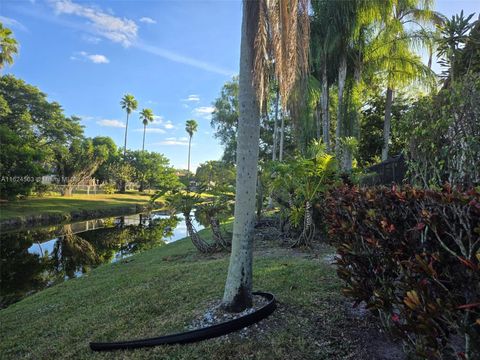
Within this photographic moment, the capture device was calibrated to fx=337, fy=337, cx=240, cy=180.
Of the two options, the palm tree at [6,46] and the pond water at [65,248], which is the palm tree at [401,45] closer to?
the pond water at [65,248]

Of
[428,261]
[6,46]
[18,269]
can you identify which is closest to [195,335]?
[428,261]

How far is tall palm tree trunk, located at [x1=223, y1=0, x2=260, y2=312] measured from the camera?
11.8ft

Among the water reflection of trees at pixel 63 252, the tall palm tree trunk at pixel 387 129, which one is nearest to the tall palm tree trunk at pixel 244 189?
the water reflection of trees at pixel 63 252

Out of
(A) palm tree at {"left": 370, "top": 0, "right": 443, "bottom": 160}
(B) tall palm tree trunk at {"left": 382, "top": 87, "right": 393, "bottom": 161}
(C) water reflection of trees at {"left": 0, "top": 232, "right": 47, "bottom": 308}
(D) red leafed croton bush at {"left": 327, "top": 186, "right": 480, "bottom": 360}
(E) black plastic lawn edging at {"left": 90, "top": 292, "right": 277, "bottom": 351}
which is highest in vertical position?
(A) palm tree at {"left": 370, "top": 0, "right": 443, "bottom": 160}

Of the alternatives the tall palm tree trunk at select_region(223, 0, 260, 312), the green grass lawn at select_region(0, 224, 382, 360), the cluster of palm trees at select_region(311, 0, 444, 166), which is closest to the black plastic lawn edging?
the green grass lawn at select_region(0, 224, 382, 360)

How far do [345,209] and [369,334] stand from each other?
1207 mm

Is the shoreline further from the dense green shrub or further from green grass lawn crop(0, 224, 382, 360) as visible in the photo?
the dense green shrub

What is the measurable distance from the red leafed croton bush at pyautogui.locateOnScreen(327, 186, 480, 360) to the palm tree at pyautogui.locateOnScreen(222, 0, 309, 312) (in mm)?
1261

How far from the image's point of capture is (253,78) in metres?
3.40

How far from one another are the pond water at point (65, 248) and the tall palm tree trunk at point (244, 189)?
5345mm

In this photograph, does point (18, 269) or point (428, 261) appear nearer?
point (428, 261)

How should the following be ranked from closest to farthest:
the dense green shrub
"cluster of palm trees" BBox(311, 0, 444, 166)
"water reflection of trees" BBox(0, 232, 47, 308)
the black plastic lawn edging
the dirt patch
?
the black plastic lawn edging, the dirt patch, the dense green shrub, "water reflection of trees" BBox(0, 232, 47, 308), "cluster of palm trees" BBox(311, 0, 444, 166)

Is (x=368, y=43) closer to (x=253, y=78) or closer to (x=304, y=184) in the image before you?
(x=304, y=184)

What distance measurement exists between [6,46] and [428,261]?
30.2m
